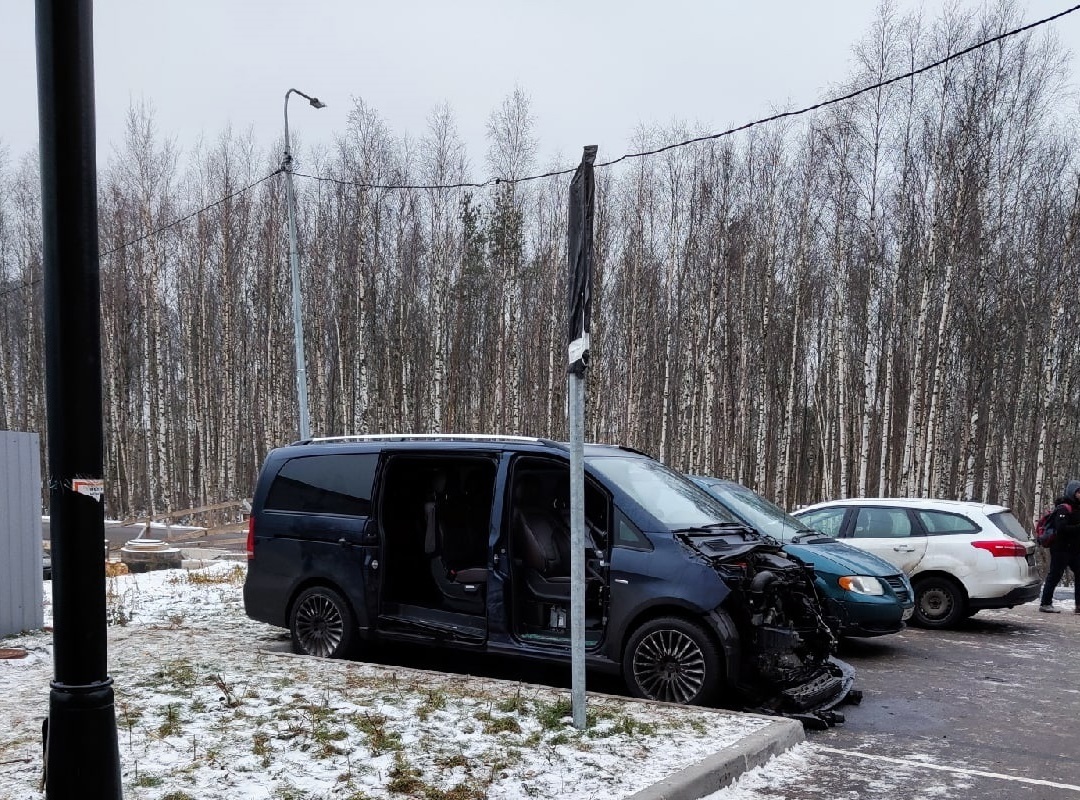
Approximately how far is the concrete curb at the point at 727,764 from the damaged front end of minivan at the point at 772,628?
0.49 metres

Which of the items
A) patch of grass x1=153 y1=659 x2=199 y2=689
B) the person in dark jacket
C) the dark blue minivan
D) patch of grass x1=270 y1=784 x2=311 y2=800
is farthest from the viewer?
the person in dark jacket

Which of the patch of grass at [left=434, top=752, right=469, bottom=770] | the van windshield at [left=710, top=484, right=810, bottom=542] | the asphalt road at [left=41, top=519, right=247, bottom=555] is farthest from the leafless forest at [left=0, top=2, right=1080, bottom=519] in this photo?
the patch of grass at [left=434, top=752, right=469, bottom=770]

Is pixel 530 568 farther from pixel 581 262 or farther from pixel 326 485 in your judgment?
pixel 581 262

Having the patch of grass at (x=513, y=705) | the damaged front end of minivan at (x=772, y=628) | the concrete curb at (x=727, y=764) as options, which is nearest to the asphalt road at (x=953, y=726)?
the concrete curb at (x=727, y=764)

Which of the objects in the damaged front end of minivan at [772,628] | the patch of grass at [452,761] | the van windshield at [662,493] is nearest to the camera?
the patch of grass at [452,761]

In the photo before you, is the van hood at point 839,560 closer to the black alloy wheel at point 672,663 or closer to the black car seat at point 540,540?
the black car seat at point 540,540

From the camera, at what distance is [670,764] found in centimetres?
Answer: 518

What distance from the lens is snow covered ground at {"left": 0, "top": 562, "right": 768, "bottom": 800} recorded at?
4.77 m

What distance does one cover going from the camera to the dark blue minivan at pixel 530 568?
22.2ft

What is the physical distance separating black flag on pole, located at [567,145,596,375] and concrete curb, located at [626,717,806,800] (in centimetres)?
240

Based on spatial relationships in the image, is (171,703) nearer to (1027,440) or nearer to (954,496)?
(954,496)

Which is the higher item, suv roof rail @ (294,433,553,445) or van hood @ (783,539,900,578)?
suv roof rail @ (294,433,553,445)

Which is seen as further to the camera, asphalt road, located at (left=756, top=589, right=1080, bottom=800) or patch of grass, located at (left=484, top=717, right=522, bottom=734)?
patch of grass, located at (left=484, top=717, right=522, bottom=734)

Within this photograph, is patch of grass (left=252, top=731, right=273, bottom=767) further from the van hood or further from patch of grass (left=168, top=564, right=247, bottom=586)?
patch of grass (left=168, top=564, right=247, bottom=586)
